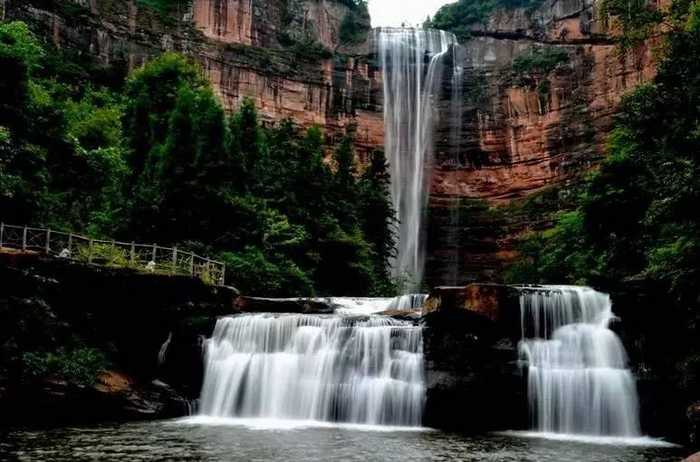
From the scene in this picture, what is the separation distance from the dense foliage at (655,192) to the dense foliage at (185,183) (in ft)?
40.9

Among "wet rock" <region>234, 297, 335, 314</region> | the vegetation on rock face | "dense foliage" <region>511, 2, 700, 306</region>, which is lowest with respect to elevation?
"wet rock" <region>234, 297, 335, 314</region>

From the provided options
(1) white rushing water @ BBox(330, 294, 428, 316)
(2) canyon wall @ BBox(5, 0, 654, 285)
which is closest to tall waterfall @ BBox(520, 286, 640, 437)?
(1) white rushing water @ BBox(330, 294, 428, 316)

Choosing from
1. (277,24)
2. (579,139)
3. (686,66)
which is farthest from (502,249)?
(686,66)

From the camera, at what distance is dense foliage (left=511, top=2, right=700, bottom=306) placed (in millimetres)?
14797

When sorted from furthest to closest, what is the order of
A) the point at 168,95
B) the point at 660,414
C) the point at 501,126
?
the point at 501,126
the point at 168,95
the point at 660,414

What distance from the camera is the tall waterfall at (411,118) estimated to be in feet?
170

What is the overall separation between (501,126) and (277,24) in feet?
68.8

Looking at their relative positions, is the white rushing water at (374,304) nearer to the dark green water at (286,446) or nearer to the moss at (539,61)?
the dark green water at (286,446)

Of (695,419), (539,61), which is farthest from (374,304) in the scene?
(539,61)

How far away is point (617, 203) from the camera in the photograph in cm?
2319

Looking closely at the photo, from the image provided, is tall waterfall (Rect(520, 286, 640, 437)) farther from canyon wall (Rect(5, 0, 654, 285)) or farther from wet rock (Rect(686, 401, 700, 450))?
canyon wall (Rect(5, 0, 654, 285))

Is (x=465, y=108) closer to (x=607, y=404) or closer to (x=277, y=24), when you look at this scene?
(x=277, y=24)

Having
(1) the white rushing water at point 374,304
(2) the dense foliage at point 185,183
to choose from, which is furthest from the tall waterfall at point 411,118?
(1) the white rushing water at point 374,304

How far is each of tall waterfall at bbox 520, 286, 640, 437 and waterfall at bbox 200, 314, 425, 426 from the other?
2861 mm
